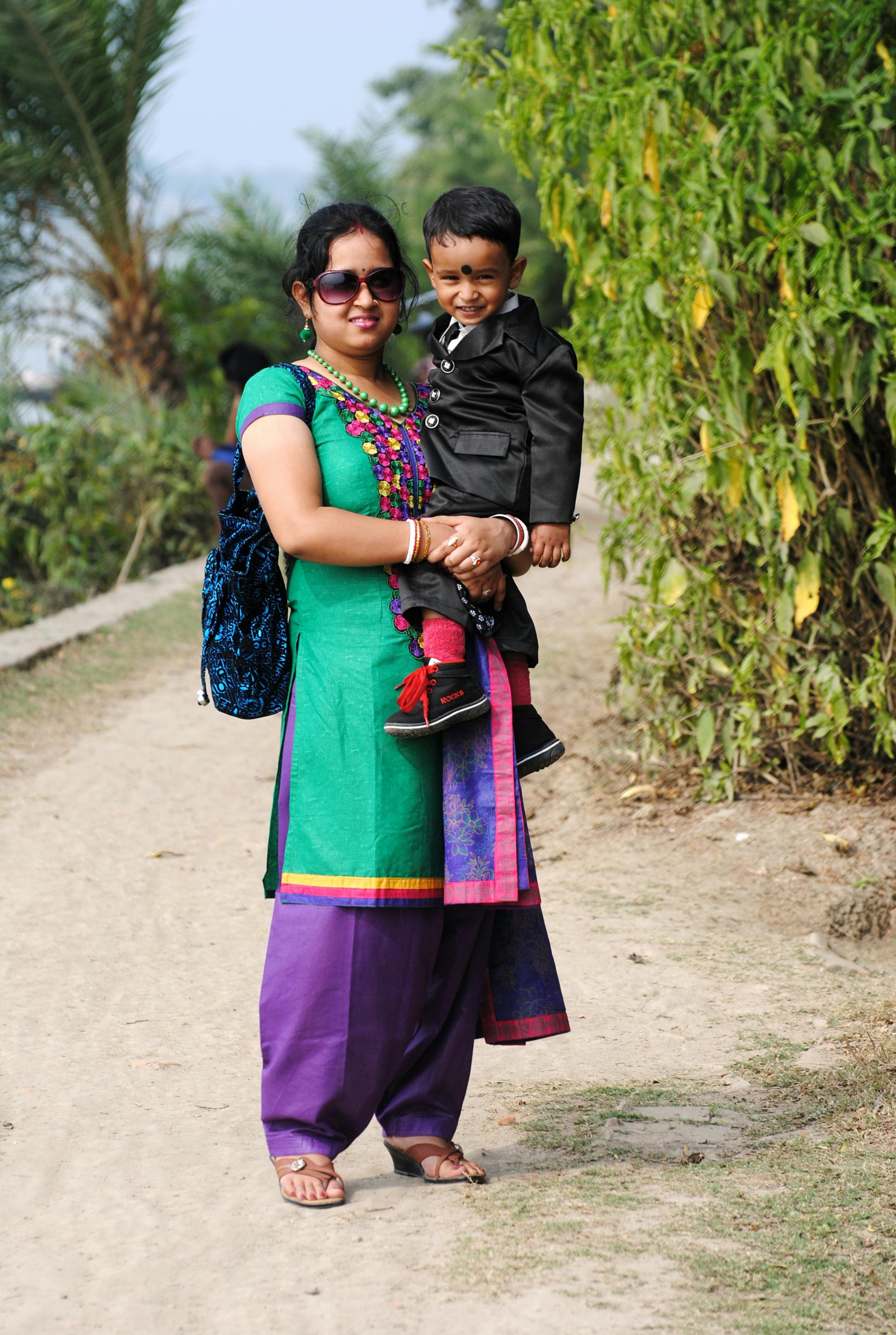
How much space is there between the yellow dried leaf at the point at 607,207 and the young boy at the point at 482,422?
2221 mm

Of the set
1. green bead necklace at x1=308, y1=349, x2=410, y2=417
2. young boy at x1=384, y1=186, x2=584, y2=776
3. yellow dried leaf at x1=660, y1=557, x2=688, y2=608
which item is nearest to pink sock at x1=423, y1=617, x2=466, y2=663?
young boy at x1=384, y1=186, x2=584, y2=776

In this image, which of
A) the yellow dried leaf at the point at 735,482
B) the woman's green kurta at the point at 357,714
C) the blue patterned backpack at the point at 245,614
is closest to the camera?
the woman's green kurta at the point at 357,714

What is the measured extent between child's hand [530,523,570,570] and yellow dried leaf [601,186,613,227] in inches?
94.5

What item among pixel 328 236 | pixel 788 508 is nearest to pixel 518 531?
pixel 328 236

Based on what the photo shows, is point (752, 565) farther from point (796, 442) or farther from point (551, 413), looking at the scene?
point (551, 413)

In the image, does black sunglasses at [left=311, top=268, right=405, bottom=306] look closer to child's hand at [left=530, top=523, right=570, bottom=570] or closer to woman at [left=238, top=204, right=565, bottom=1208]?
woman at [left=238, top=204, right=565, bottom=1208]

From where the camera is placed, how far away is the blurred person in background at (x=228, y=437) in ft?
28.1

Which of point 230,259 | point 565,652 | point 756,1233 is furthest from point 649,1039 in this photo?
point 230,259

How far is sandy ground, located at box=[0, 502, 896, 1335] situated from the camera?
228 cm

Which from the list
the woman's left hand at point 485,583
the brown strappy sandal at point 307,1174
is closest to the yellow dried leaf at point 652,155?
the woman's left hand at point 485,583

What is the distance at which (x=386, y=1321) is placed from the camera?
2.18m

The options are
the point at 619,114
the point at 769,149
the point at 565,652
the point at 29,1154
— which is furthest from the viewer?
the point at 565,652

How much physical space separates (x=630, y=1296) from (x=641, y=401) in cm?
320

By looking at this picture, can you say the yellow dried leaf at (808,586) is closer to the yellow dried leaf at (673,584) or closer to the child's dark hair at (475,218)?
the yellow dried leaf at (673,584)
